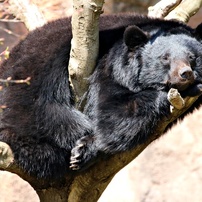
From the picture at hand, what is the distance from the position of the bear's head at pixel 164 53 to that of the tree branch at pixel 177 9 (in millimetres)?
641

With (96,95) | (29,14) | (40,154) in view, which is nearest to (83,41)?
(96,95)

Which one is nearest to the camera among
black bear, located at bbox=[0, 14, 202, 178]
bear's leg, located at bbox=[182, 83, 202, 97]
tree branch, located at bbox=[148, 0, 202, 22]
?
bear's leg, located at bbox=[182, 83, 202, 97]

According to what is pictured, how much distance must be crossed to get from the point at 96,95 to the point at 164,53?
650mm

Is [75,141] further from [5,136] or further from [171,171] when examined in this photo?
[171,171]

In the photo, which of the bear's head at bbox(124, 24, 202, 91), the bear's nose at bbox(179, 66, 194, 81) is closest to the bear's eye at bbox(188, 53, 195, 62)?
the bear's head at bbox(124, 24, 202, 91)

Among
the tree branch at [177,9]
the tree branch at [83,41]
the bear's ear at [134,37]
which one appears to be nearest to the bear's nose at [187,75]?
the bear's ear at [134,37]

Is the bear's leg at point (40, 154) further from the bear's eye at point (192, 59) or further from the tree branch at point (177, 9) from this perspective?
the tree branch at point (177, 9)

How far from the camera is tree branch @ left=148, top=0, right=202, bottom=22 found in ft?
17.8

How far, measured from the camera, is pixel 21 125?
14.9 feet

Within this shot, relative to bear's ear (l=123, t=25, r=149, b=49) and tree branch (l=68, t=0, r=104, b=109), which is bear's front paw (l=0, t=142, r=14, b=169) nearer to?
tree branch (l=68, t=0, r=104, b=109)

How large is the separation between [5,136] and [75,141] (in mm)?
545

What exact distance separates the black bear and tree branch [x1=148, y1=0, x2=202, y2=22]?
65cm

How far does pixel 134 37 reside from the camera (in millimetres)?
4562

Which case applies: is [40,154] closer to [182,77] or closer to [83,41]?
[83,41]
